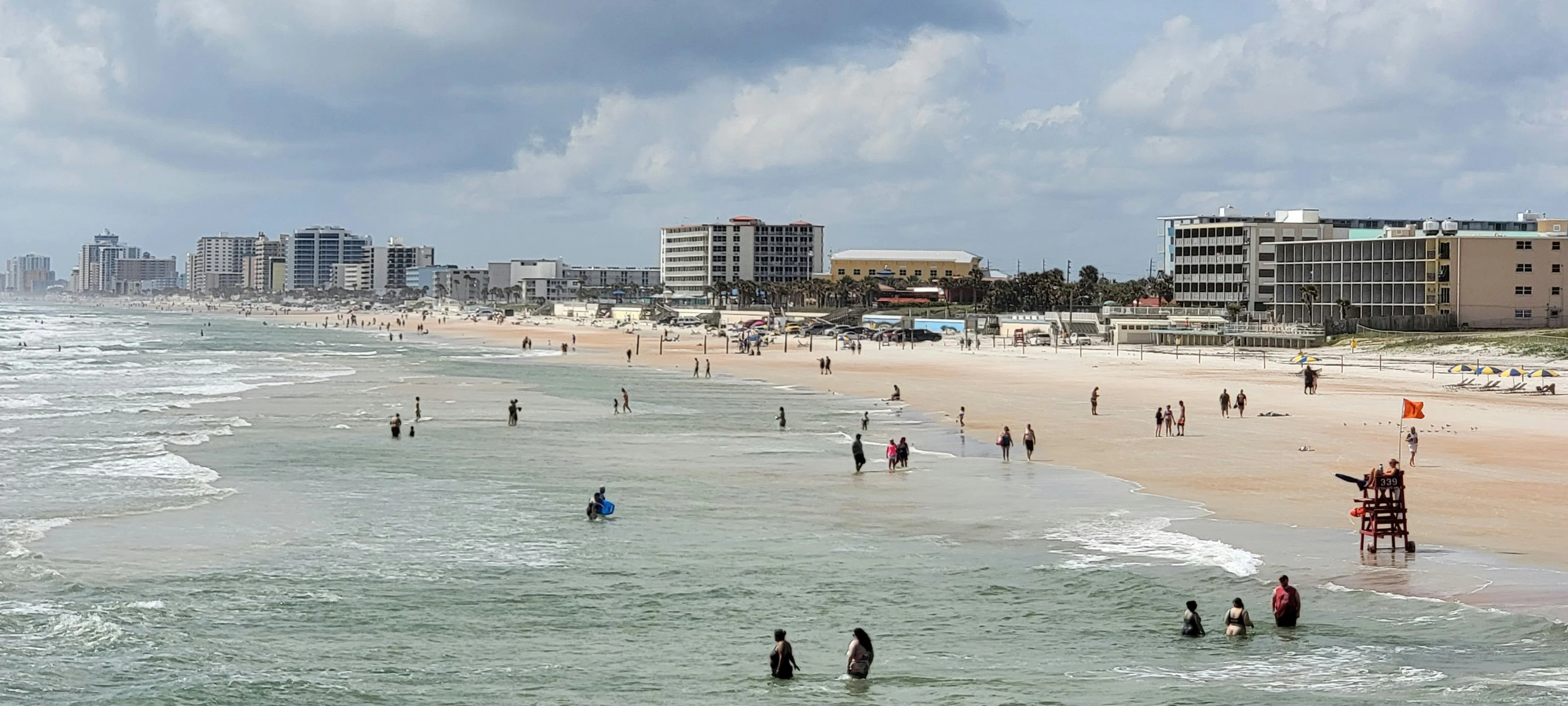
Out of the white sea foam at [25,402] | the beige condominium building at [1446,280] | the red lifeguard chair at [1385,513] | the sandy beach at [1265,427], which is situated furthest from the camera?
the beige condominium building at [1446,280]

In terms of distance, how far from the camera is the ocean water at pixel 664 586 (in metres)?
17.9

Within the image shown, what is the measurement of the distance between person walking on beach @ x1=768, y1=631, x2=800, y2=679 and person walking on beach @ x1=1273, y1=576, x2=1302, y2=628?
7.53 meters

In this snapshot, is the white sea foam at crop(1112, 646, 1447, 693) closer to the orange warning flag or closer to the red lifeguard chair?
the red lifeguard chair

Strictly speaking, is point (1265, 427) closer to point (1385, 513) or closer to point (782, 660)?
point (1385, 513)

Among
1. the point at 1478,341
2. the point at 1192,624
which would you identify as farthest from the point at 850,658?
the point at 1478,341

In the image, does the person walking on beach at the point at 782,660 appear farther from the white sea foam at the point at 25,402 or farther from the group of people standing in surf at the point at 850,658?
the white sea foam at the point at 25,402

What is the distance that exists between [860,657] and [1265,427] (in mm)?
33409

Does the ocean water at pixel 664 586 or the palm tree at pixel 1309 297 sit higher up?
the palm tree at pixel 1309 297

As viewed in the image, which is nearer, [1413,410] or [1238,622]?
[1238,622]

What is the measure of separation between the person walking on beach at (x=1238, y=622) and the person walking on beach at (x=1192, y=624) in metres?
0.40

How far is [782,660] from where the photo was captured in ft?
58.9

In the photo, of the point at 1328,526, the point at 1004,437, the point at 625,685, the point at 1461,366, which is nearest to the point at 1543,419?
the point at 1461,366

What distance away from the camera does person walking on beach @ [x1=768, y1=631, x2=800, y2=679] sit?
58.9ft

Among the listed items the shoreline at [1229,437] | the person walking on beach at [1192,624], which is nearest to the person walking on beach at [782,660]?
the person walking on beach at [1192,624]
